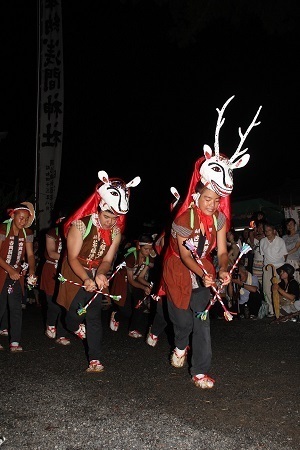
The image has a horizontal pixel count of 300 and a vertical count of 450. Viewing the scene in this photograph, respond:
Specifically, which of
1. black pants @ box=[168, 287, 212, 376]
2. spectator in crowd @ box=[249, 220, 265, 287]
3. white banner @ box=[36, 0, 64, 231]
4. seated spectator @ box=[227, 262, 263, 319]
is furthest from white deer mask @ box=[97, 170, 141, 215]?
white banner @ box=[36, 0, 64, 231]

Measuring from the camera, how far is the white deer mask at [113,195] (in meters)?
5.26

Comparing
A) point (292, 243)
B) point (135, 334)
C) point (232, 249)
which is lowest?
point (135, 334)

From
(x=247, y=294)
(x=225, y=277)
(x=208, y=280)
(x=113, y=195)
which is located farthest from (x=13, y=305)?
(x=247, y=294)

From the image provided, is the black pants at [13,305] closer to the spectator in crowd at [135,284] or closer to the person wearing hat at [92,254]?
the person wearing hat at [92,254]

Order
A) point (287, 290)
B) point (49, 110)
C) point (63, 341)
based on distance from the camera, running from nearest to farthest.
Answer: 1. point (63, 341)
2. point (287, 290)
3. point (49, 110)

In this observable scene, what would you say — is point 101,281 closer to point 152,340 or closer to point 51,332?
point 152,340

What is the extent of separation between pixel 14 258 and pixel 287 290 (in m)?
4.64

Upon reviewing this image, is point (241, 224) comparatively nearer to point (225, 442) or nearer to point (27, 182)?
point (225, 442)

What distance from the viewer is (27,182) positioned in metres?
23.9

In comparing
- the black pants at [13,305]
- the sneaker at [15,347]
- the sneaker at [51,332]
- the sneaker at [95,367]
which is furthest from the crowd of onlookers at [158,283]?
the sneaker at [95,367]

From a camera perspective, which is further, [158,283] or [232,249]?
[232,249]

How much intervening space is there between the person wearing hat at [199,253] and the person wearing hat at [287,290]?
3.91 meters

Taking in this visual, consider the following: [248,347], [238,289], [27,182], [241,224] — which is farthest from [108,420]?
[27,182]

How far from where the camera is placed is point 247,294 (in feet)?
30.5
